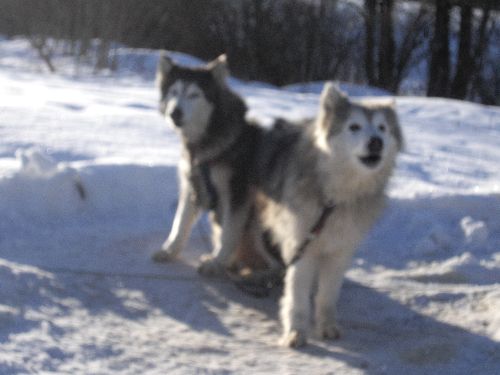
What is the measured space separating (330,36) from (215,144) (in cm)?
1574

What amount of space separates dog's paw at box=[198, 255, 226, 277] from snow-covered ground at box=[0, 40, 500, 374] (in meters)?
0.09

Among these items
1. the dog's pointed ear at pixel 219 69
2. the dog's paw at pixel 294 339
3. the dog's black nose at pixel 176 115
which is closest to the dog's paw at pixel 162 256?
the dog's black nose at pixel 176 115

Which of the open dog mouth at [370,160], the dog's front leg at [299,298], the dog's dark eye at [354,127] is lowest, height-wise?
the dog's front leg at [299,298]

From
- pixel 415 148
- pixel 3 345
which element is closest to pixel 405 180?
pixel 415 148

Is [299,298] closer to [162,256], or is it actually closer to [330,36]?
[162,256]

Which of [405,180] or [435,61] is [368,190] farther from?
[435,61]

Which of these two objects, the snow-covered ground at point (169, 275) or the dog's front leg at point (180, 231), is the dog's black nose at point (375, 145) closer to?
the snow-covered ground at point (169, 275)

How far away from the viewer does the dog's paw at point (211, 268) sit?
5.07 meters

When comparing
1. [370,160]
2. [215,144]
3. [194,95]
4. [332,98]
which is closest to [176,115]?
[194,95]

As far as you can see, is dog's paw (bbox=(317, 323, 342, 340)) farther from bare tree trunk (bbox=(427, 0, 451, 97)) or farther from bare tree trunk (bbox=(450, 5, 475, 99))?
bare tree trunk (bbox=(450, 5, 475, 99))

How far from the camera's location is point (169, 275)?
16.5ft

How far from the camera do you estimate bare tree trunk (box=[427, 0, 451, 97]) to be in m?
16.7

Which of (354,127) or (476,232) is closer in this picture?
(354,127)

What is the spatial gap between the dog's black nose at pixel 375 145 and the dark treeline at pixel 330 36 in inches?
521
